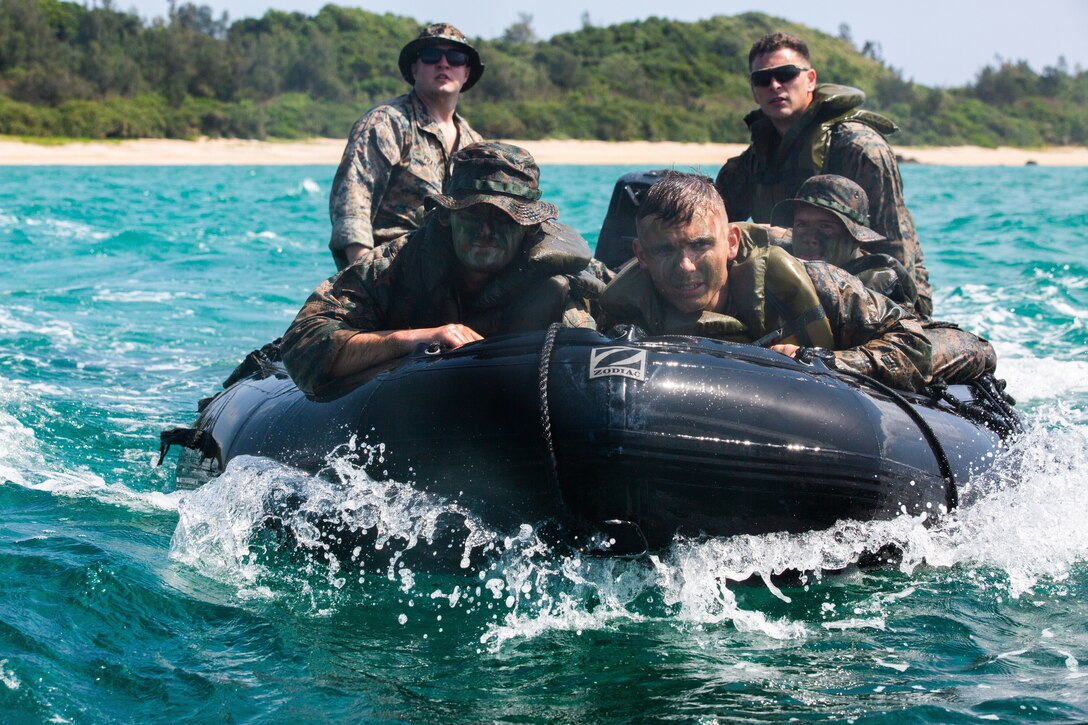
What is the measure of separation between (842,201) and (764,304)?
1.32 m

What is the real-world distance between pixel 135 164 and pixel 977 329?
3117 centimetres

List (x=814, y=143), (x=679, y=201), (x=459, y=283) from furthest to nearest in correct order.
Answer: (x=814, y=143)
(x=459, y=283)
(x=679, y=201)

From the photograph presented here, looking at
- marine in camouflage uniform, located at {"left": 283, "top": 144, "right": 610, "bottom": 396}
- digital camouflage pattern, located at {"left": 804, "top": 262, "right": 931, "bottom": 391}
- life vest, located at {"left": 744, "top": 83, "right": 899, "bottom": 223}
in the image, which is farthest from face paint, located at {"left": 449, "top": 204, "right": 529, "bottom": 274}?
life vest, located at {"left": 744, "top": 83, "right": 899, "bottom": 223}

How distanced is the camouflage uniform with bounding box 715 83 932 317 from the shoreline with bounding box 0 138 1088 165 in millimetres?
29335

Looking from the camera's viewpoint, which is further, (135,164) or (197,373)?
(135,164)

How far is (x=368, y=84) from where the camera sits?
50875 millimetres

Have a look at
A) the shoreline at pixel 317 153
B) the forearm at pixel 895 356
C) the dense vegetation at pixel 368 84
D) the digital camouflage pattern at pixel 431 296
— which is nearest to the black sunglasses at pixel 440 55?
the digital camouflage pattern at pixel 431 296

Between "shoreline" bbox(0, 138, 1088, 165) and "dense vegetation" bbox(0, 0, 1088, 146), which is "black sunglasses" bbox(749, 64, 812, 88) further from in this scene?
"dense vegetation" bbox(0, 0, 1088, 146)

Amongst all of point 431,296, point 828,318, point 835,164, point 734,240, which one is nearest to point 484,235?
point 431,296

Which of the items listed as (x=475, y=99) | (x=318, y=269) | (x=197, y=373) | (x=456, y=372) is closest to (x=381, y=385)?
(x=456, y=372)

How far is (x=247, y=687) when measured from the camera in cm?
361

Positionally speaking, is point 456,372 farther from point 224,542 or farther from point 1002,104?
point 1002,104

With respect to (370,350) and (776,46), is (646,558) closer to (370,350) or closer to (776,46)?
(370,350)

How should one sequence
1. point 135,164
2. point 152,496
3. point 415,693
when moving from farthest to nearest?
1. point 135,164
2. point 152,496
3. point 415,693
